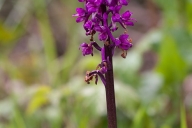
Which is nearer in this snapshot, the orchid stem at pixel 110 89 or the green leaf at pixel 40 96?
the orchid stem at pixel 110 89

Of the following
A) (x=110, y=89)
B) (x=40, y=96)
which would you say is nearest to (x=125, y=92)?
(x=40, y=96)

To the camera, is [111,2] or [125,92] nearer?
[111,2]

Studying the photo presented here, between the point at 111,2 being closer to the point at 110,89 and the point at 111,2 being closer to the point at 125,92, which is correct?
the point at 110,89

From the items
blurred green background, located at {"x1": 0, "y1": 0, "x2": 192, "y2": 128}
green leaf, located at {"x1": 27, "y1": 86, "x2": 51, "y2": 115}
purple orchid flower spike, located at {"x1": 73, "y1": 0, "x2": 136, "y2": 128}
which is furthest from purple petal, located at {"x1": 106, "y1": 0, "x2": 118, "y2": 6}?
green leaf, located at {"x1": 27, "y1": 86, "x2": 51, "y2": 115}

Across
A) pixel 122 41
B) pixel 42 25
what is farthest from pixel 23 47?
pixel 122 41

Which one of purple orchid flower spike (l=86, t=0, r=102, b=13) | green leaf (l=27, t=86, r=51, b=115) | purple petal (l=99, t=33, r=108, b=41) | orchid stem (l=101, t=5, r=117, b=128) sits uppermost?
purple orchid flower spike (l=86, t=0, r=102, b=13)

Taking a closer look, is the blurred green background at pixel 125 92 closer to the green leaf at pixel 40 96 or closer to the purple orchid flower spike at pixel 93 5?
the green leaf at pixel 40 96

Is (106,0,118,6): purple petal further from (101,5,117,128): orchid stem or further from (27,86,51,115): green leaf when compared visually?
(27,86,51,115): green leaf

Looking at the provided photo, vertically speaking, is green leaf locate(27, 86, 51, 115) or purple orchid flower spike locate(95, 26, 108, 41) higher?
purple orchid flower spike locate(95, 26, 108, 41)

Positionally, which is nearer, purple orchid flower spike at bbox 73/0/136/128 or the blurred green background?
purple orchid flower spike at bbox 73/0/136/128

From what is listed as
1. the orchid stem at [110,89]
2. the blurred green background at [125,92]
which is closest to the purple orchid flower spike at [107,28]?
the orchid stem at [110,89]

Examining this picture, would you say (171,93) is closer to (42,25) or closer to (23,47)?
(42,25)
